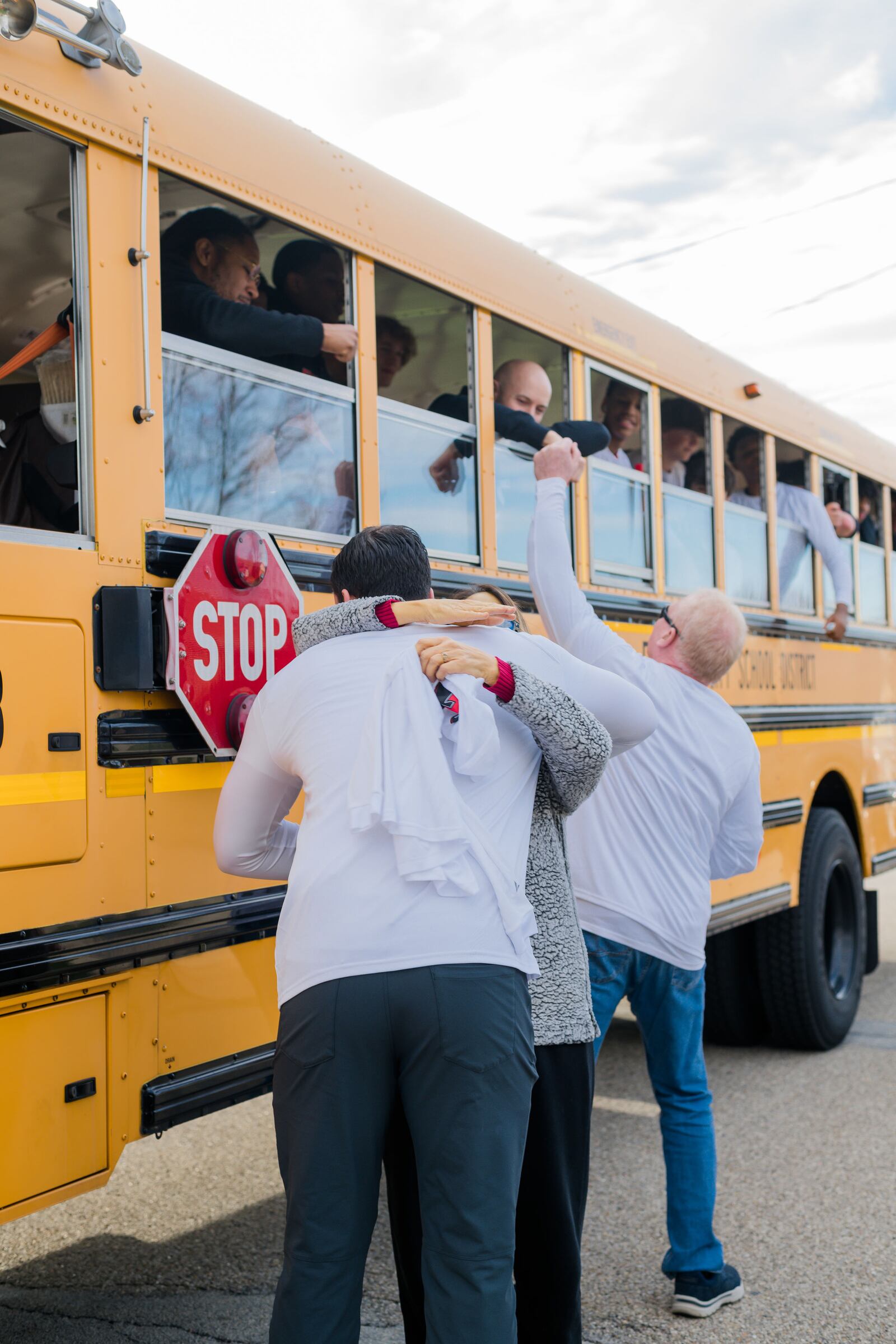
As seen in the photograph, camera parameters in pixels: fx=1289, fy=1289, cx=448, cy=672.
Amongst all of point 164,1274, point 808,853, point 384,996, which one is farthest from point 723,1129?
point 384,996

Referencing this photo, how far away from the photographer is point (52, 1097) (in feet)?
7.46

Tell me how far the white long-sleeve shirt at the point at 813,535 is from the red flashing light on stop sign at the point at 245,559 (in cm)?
291

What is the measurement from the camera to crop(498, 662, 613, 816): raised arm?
191 cm

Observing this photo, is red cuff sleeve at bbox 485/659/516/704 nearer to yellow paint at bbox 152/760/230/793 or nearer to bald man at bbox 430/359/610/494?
yellow paint at bbox 152/760/230/793

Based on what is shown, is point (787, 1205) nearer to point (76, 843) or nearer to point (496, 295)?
point (76, 843)

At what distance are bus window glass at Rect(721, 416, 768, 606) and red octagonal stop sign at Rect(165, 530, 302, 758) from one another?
250cm

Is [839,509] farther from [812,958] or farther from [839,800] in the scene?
[812,958]

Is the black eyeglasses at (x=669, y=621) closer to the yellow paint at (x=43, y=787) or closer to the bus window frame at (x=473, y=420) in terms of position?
the bus window frame at (x=473, y=420)

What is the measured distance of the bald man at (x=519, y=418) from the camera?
131 inches

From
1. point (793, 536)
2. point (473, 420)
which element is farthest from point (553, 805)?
point (793, 536)

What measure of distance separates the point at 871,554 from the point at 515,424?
3.23m

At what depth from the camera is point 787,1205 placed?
363 centimetres

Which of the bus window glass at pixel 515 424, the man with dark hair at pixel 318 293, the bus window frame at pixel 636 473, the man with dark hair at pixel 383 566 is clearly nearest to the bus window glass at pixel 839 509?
the bus window frame at pixel 636 473

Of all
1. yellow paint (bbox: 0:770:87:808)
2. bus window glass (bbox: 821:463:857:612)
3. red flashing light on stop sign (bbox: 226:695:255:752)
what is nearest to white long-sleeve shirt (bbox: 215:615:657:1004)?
yellow paint (bbox: 0:770:87:808)
